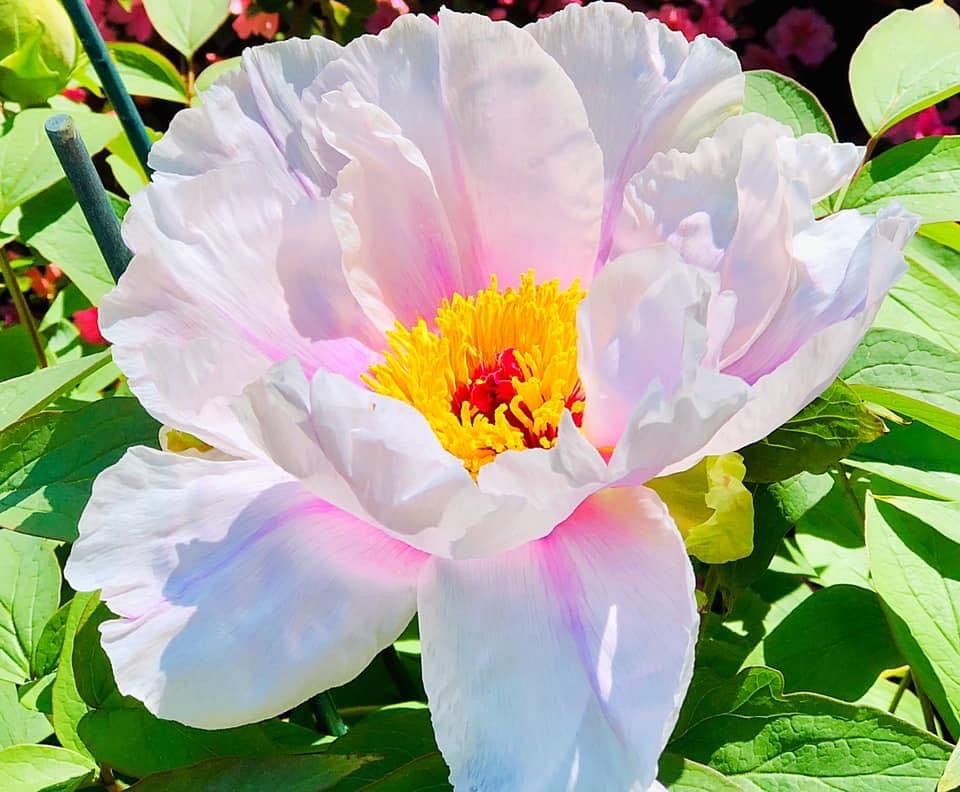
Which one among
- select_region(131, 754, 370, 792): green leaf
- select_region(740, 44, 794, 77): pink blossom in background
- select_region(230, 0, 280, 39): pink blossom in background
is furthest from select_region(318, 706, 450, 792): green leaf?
select_region(740, 44, 794, 77): pink blossom in background

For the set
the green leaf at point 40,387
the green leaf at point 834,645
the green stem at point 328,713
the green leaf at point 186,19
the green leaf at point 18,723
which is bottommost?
the green leaf at point 834,645

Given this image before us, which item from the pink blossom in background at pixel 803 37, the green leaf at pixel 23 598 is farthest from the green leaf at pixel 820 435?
the pink blossom in background at pixel 803 37

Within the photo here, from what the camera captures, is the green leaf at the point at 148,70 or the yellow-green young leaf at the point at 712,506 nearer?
the yellow-green young leaf at the point at 712,506

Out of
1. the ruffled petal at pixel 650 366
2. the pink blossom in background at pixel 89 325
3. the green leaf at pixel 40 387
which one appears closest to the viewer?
the ruffled petal at pixel 650 366

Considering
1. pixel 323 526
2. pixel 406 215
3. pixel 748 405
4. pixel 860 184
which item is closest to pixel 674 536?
pixel 748 405

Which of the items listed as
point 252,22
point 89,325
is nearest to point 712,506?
point 89,325

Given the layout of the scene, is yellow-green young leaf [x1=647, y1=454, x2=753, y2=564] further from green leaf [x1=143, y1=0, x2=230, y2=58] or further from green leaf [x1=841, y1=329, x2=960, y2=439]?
green leaf [x1=143, y1=0, x2=230, y2=58]

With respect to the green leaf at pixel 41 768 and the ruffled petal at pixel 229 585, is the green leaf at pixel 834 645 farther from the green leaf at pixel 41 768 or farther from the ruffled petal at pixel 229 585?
the green leaf at pixel 41 768
